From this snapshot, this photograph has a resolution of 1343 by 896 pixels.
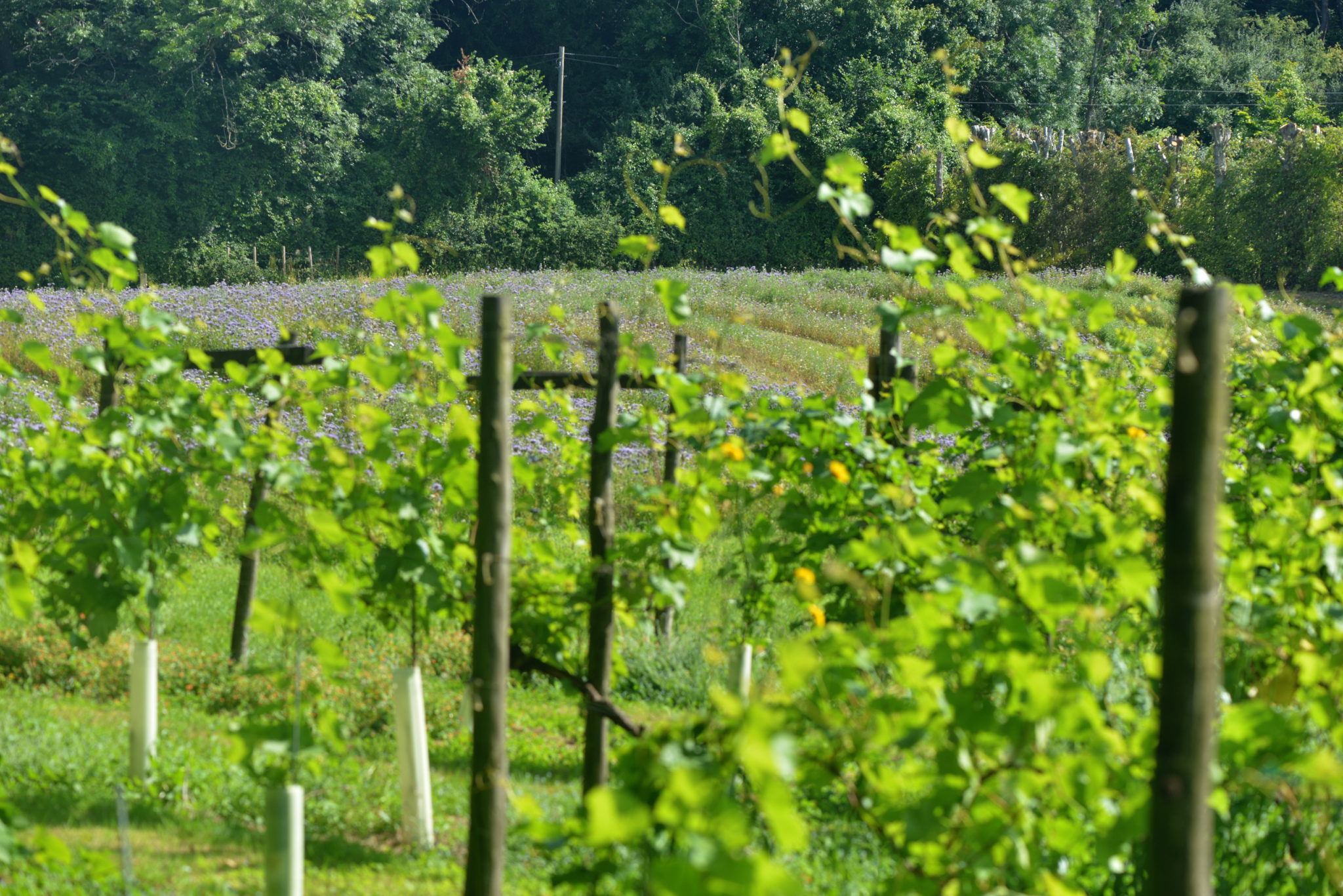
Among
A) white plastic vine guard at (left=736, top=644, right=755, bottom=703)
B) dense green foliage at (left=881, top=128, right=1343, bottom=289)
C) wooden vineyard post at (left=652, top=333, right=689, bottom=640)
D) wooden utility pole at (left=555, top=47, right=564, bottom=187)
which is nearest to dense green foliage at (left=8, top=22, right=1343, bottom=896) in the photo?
white plastic vine guard at (left=736, top=644, right=755, bottom=703)

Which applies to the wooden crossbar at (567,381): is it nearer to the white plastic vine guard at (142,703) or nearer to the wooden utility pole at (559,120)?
the white plastic vine guard at (142,703)

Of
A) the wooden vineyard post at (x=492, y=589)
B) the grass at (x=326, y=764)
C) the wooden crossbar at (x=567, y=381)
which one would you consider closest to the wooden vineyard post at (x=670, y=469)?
the grass at (x=326, y=764)

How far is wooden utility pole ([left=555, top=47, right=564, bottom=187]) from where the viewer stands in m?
32.6

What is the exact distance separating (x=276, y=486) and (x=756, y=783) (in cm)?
171

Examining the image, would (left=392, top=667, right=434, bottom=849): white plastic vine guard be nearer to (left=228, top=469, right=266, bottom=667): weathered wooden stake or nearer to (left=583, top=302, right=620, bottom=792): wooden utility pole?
(left=583, top=302, right=620, bottom=792): wooden utility pole

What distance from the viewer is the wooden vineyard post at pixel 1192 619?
1.42 m

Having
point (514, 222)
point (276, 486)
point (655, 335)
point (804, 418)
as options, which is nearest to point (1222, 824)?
point (804, 418)

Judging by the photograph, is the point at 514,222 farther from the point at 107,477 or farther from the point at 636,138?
the point at 107,477

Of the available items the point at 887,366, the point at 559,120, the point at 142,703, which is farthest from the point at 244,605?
the point at 559,120

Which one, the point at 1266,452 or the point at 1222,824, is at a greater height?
the point at 1266,452

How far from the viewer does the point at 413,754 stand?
10.7ft

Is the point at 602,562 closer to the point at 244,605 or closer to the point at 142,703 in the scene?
the point at 142,703

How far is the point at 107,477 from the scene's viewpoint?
293 cm

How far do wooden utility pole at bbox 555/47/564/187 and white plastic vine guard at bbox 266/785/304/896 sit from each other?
3087 cm
